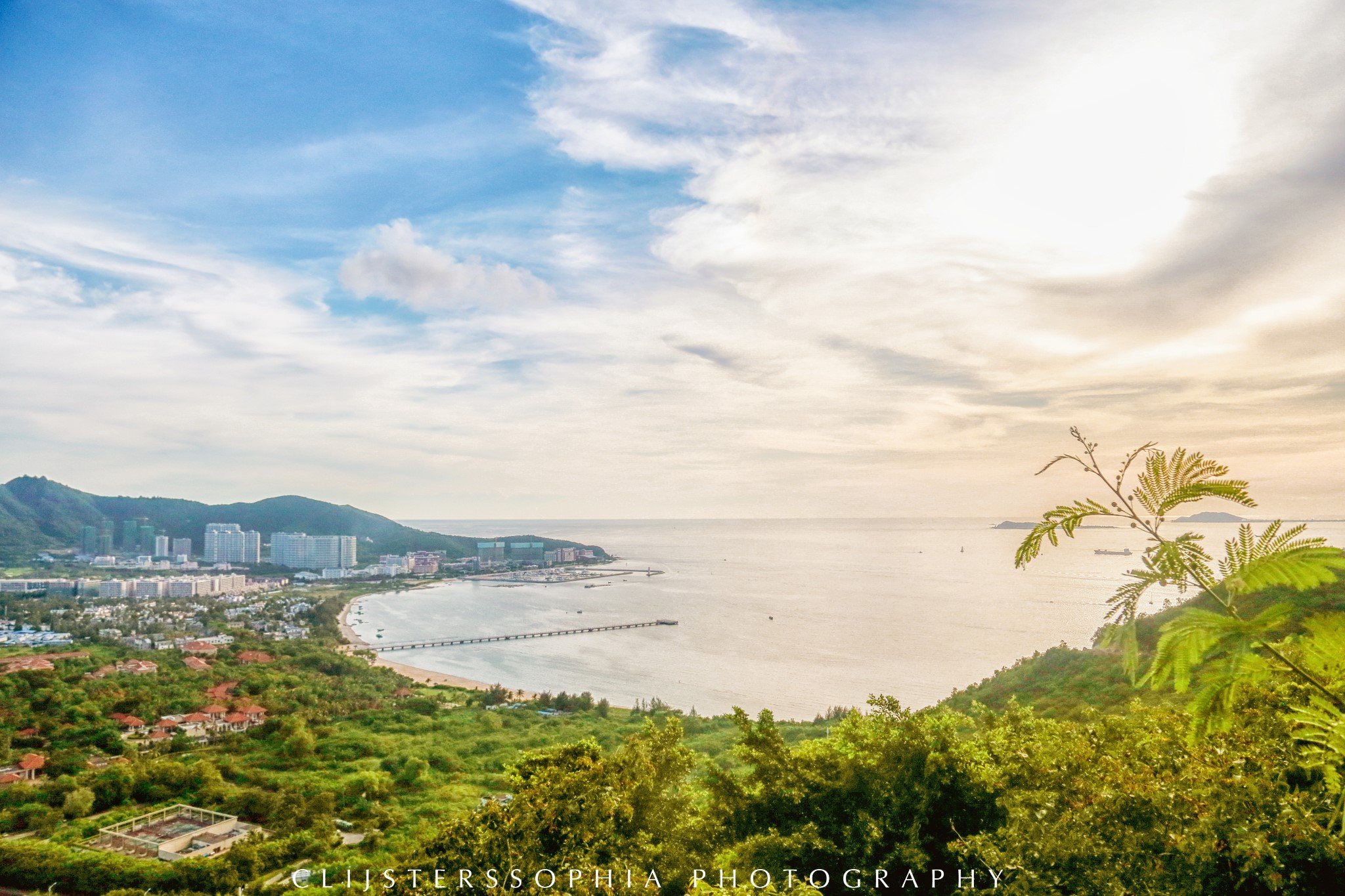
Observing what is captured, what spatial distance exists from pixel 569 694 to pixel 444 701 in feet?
11.9

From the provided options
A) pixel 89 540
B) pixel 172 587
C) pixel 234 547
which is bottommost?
pixel 172 587

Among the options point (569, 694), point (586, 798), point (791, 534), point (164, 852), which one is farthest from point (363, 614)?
point (791, 534)

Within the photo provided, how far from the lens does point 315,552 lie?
69.1 metres

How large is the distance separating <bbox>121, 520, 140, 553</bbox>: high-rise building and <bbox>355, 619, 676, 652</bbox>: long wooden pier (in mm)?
51270

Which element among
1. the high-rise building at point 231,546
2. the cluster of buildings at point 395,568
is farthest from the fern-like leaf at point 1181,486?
→ the high-rise building at point 231,546

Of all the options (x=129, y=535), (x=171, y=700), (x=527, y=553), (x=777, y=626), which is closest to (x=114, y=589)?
(x=129, y=535)

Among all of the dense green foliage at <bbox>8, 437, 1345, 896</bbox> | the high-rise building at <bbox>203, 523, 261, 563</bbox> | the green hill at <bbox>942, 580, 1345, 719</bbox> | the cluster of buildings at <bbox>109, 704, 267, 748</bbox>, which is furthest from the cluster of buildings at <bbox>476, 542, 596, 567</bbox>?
the dense green foliage at <bbox>8, 437, 1345, 896</bbox>

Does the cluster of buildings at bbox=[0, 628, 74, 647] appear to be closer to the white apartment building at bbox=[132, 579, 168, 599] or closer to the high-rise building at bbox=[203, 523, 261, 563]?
the white apartment building at bbox=[132, 579, 168, 599]

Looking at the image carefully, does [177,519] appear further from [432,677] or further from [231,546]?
[432,677]

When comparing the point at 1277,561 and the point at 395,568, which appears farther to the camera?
the point at 395,568

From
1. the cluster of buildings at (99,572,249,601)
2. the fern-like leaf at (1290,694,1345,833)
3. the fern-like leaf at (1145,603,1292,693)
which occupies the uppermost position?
the fern-like leaf at (1145,603,1292,693)

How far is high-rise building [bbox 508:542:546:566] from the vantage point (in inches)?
2837

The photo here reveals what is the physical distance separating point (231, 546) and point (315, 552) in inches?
347

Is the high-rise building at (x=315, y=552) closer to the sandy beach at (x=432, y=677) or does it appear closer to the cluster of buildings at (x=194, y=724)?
the sandy beach at (x=432, y=677)
